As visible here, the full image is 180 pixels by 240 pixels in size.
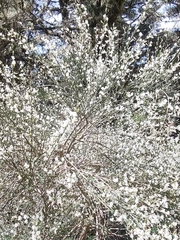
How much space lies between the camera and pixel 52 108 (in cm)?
377

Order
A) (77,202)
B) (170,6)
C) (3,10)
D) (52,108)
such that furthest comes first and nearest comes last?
(170,6) → (3,10) → (52,108) → (77,202)

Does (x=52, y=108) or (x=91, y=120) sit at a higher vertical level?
(x=52, y=108)

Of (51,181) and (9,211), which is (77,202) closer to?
(51,181)

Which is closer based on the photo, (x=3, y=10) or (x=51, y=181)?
(x=51, y=181)

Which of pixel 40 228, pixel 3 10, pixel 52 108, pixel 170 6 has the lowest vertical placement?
pixel 40 228

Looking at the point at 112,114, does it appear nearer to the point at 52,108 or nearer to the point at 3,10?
the point at 52,108

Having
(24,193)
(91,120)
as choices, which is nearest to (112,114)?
(91,120)

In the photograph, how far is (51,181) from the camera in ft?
7.36

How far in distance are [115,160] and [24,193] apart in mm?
758

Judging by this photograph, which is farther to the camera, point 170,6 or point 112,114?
point 170,6

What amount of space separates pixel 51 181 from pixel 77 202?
0.31m

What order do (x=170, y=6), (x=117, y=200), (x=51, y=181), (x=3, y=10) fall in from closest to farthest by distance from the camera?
(x=117, y=200), (x=51, y=181), (x=3, y=10), (x=170, y=6)

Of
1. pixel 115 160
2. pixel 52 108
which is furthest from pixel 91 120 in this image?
pixel 52 108

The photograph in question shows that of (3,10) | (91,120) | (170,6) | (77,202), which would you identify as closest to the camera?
(77,202)
